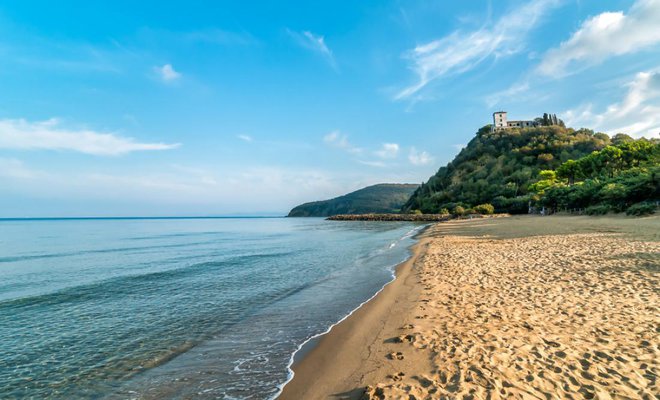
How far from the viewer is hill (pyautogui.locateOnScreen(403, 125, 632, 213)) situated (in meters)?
119

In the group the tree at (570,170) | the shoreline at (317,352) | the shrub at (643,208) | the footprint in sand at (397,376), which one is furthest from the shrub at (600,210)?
the footprint in sand at (397,376)

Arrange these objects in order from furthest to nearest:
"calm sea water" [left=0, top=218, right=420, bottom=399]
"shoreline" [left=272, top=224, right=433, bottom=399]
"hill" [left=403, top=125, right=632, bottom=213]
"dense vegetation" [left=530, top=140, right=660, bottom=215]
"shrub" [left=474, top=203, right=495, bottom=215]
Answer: "hill" [left=403, top=125, right=632, bottom=213]
"shrub" [left=474, top=203, right=495, bottom=215]
"dense vegetation" [left=530, top=140, right=660, bottom=215]
"calm sea water" [left=0, top=218, right=420, bottom=399]
"shoreline" [left=272, top=224, right=433, bottom=399]

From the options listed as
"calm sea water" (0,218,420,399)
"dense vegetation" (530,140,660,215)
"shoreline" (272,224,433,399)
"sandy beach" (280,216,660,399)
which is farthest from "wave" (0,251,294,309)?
"dense vegetation" (530,140,660,215)

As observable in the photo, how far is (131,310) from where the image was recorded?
12141 millimetres

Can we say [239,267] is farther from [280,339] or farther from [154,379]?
[154,379]

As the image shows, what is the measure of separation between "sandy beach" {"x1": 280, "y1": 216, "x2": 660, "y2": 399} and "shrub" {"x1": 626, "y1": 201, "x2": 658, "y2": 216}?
1289 inches

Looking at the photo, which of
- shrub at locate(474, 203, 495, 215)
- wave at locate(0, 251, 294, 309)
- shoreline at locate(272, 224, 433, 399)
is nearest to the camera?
shoreline at locate(272, 224, 433, 399)

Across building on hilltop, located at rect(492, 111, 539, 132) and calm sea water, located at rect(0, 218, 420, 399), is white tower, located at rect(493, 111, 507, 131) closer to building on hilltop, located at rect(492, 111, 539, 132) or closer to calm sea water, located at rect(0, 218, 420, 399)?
building on hilltop, located at rect(492, 111, 539, 132)

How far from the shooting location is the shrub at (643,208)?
117ft

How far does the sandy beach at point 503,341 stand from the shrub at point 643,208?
32734 mm

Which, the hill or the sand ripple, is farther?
the hill

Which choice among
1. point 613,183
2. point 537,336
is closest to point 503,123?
point 613,183

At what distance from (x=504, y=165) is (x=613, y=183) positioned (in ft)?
330

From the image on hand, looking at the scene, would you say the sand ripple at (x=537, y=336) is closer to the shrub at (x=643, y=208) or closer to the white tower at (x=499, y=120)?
the shrub at (x=643, y=208)
